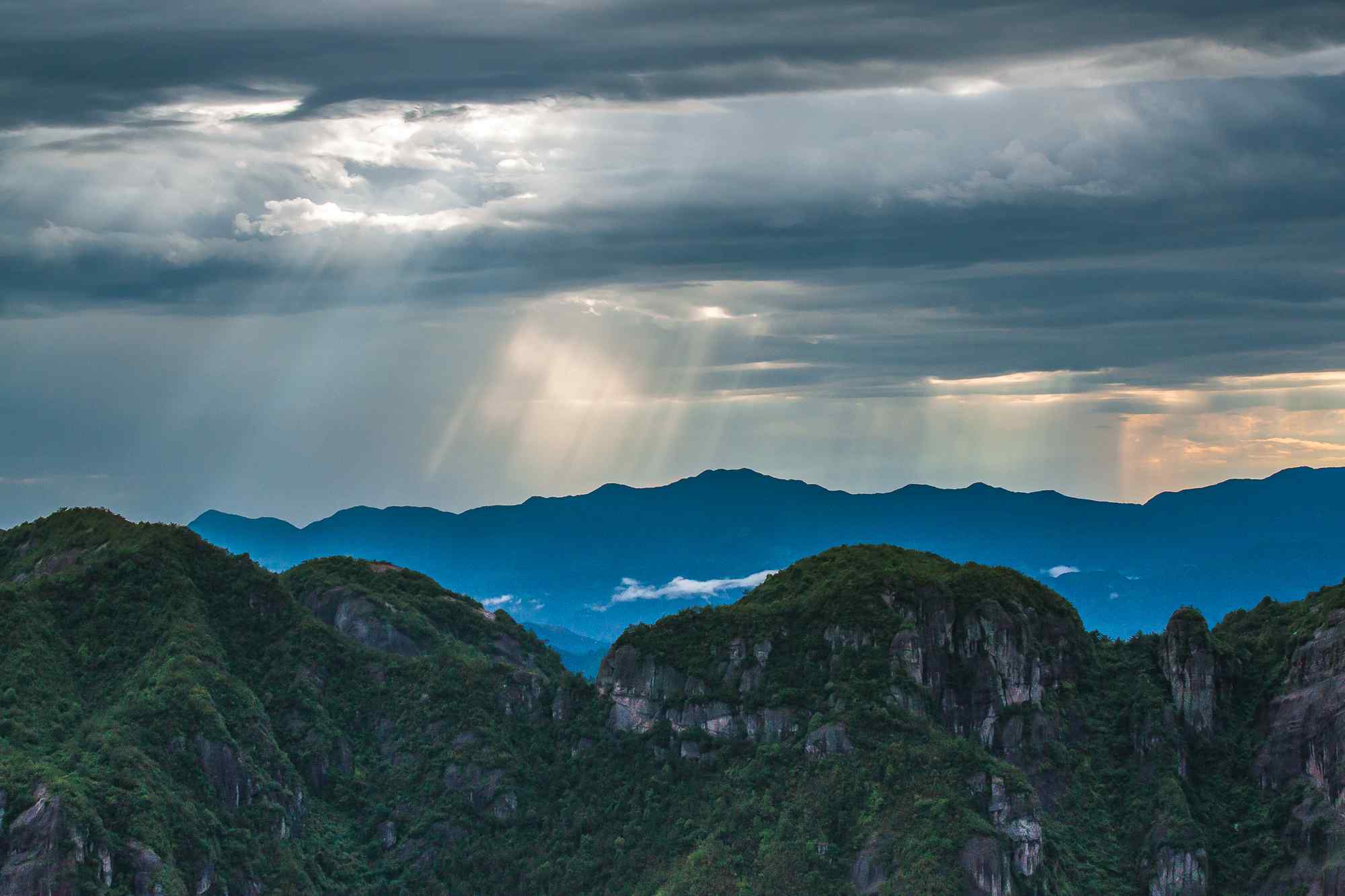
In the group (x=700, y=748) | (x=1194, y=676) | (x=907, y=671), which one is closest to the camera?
(x=907, y=671)

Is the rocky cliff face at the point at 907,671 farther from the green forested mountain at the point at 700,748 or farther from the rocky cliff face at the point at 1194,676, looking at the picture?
the rocky cliff face at the point at 1194,676

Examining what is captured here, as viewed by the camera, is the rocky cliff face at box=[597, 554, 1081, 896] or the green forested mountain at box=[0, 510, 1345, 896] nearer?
the green forested mountain at box=[0, 510, 1345, 896]

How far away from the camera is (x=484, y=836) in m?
175

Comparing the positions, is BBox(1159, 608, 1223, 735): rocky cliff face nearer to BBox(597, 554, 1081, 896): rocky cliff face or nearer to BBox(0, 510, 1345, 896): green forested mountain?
BBox(0, 510, 1345, 896): green forested mountain

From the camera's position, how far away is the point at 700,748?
17238 cm

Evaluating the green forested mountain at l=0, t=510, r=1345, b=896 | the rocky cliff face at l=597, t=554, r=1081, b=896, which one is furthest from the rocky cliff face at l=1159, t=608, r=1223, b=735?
the rocky cliff face at l=597, t=554, r=1081, b=896

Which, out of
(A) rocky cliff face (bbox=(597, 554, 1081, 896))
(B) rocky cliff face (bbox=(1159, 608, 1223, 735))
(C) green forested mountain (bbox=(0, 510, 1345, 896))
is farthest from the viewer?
(B) rocky cliff face (bbox=(1159, 608, 1223, 735))

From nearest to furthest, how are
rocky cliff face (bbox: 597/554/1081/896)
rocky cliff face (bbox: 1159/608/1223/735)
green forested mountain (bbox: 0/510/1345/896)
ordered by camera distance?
green forested mountain (bbox: 0/510/1345/896) < rocky cliff face (bbox: 597/554/1081/896) < rocky cliff face (bbox: 1159/608/1223/735)

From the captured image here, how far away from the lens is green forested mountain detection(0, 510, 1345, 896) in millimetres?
153000

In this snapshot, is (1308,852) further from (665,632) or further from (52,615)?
(52,615)

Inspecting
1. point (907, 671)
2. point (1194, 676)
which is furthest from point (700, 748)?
point (1194, 676)

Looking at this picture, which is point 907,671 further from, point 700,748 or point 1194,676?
point 1194,676

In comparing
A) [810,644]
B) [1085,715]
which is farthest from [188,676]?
[1085,715]

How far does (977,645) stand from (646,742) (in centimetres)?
3327
